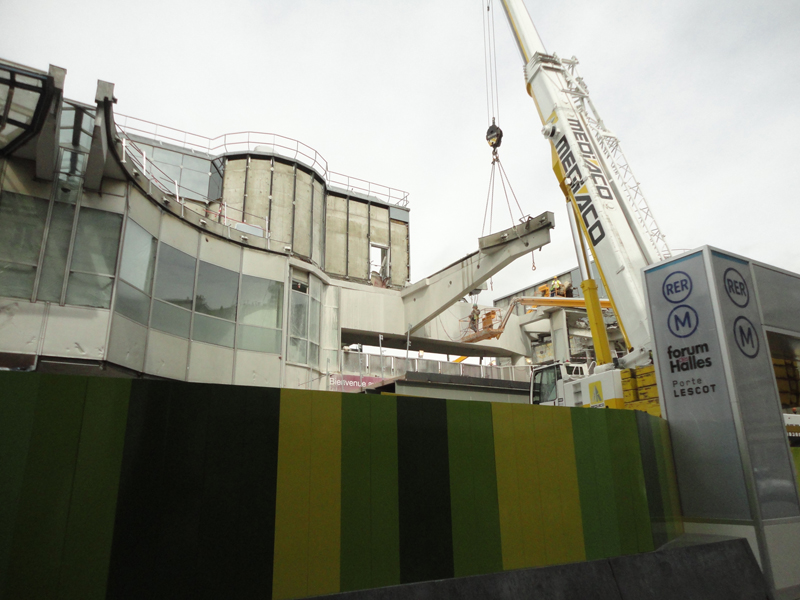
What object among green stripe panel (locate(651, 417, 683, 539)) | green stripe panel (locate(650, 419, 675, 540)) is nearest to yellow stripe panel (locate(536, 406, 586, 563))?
green stripe panel (locate(650, 419, 675, 540))

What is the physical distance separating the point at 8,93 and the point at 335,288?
1667 centimetres

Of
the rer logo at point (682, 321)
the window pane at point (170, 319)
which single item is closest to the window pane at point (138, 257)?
the window pane at point (170, 319)

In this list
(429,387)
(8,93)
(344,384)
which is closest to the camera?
(8,93)

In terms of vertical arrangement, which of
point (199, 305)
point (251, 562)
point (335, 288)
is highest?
point (335, 288)

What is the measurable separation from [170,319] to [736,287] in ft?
44.5

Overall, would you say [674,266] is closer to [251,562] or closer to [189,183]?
[251,562]

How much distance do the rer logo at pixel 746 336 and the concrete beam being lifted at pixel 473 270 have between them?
43.0 feet

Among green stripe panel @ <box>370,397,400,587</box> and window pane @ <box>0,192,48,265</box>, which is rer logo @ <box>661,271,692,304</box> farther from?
window pane @ <box>0,192,48,265</box>

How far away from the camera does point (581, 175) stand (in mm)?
14648

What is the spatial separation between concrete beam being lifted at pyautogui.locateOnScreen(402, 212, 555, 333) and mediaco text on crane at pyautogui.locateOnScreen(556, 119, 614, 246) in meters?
5.81

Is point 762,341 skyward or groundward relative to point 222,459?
skyward

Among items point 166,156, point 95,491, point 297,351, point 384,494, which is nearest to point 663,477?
point 384,494

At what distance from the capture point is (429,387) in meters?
22.5

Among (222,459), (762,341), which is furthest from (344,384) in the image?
(222,459)
